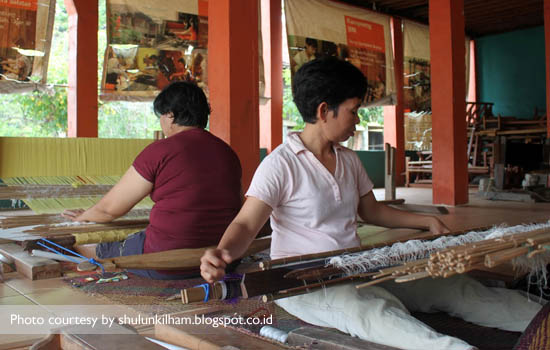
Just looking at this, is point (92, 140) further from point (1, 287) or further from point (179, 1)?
point (179, 1)

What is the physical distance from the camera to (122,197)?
2.35 metres

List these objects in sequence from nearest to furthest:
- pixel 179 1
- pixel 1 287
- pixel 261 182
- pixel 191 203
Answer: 1. pixel 261 182
2. pixel 191 203
3. pixel 1 287
4. pixel 179 1

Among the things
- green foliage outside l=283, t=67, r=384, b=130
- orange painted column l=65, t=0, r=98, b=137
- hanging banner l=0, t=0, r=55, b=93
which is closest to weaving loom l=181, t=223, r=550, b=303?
orange painted column l=65, t=0, r=98, b=137

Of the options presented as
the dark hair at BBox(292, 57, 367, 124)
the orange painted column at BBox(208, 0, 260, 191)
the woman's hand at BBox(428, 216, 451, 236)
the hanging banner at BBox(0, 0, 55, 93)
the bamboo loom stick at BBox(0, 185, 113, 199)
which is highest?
the hanging banner at BBox(0, 0, 55, 93)

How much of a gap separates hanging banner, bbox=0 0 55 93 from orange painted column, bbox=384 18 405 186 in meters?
6.31

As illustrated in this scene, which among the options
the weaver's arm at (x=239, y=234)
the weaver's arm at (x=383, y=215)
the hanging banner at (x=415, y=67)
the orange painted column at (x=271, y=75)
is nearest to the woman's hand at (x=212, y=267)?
the weaver's arm at (x=239, y=234)

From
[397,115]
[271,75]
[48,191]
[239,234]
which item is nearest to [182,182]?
[239,234]

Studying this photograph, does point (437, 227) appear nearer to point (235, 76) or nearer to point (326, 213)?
point (326, 213)

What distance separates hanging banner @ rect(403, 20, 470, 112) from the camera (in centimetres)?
1042

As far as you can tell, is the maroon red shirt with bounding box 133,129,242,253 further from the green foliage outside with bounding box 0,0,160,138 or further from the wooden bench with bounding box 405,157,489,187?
the green foliage outside with bounding box 0,0,160,138

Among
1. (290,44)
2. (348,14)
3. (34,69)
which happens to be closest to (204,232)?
(34,69)

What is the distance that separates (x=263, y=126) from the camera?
8.21 m

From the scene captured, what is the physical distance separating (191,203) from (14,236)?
1247mm

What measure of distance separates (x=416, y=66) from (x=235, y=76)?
287 inches
